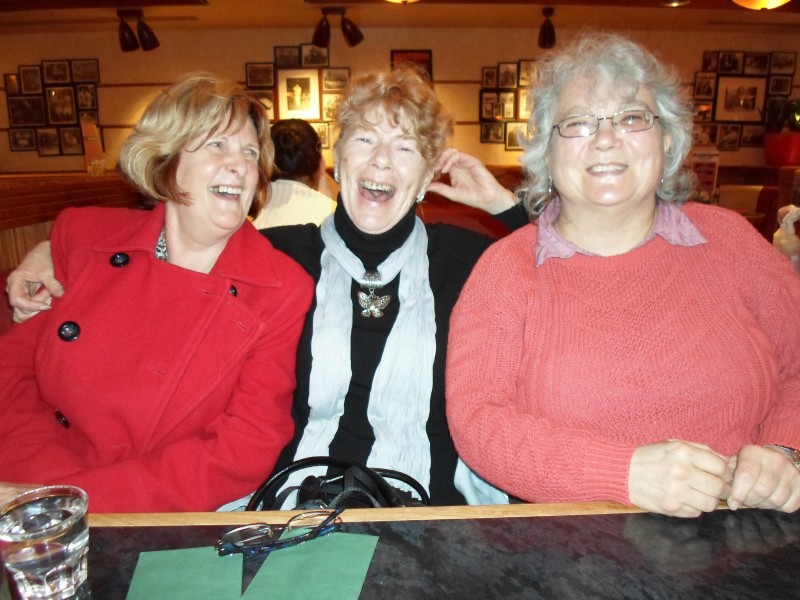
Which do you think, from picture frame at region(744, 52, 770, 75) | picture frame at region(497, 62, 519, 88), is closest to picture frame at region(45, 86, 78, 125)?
picture frame at region(497, 62, 519, 88)

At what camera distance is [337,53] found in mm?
8398

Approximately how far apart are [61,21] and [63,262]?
26.8 feet

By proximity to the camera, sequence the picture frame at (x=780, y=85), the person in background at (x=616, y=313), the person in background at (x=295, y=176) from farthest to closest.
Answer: the picture frame at (x=780, y=85) < the person in background at (x=295, y=176) < the person in background at (x=616, y=313)

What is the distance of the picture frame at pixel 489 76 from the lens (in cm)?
845

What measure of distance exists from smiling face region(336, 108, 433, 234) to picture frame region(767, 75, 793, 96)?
30.9 ft

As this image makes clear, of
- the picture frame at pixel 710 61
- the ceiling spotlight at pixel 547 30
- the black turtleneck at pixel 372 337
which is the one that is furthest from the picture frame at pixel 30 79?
the picture frame at pixel 710 61

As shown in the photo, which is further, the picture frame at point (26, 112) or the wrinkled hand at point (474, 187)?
the picture frame at point (26, 112)

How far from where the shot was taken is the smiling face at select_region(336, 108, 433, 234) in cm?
182

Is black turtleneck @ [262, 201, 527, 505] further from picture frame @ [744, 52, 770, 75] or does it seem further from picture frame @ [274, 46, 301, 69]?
picture frame @ [744, 52, 770, 75]

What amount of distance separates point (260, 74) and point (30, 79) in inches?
142

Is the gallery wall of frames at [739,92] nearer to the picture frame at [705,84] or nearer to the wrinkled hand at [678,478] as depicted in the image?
the picture frame at [705,84]

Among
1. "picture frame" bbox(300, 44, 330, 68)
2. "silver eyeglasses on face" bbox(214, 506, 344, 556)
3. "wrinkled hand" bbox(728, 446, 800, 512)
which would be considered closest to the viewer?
"silver eyeglasses on face" bbox(214, 506, 344, 556)

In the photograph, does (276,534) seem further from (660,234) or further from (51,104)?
(51,104)

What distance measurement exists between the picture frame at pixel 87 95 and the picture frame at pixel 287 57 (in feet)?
9.42
